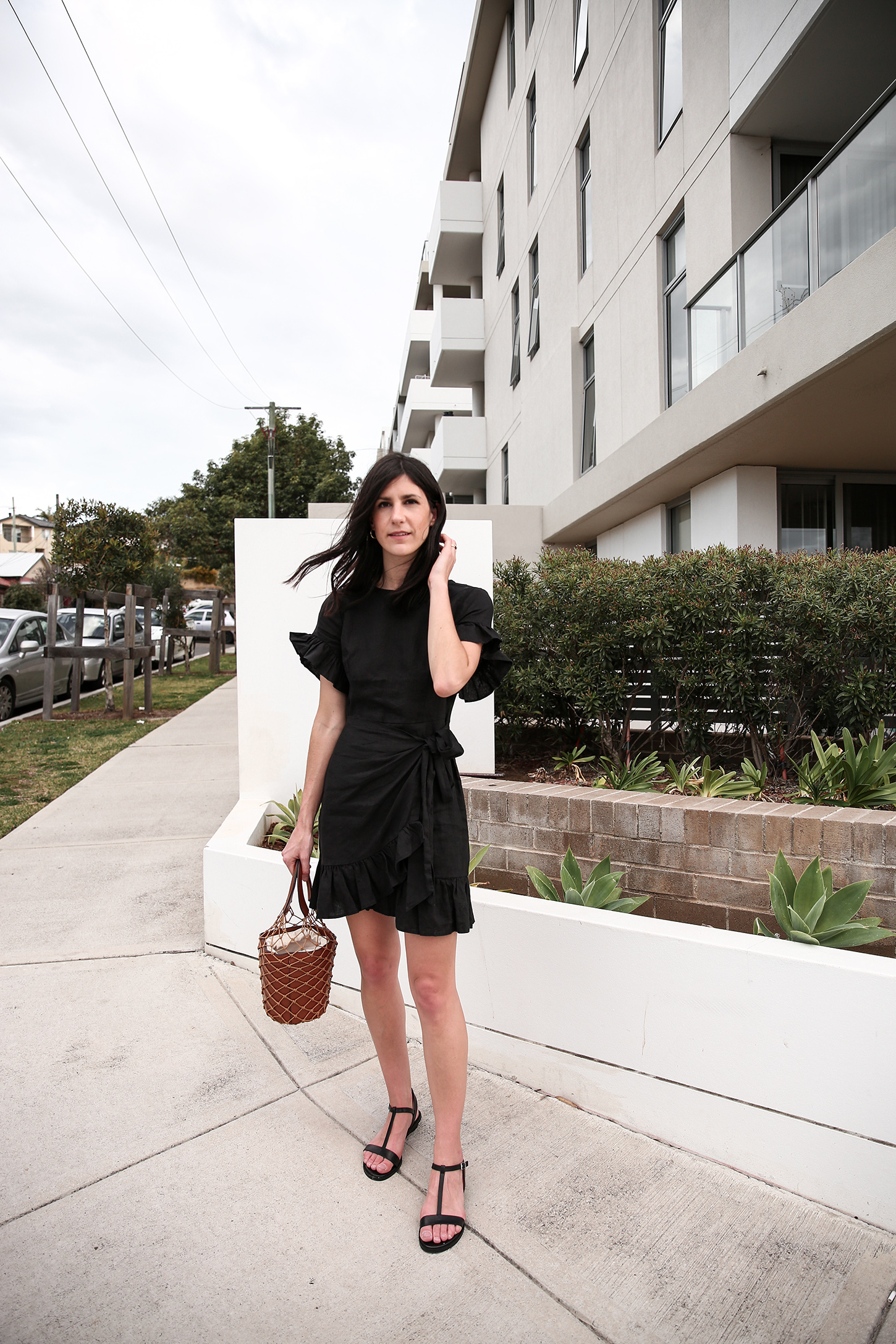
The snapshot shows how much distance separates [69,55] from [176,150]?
296 cm

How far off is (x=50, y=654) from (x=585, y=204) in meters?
10.2

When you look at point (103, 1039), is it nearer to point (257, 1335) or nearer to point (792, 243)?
point (257, 1335)

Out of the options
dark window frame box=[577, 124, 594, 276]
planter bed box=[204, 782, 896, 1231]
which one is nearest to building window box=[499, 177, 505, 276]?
dark window frame box=[577, 124, 594, 276]

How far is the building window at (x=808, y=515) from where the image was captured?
334 inches

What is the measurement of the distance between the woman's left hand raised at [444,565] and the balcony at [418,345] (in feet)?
89.9

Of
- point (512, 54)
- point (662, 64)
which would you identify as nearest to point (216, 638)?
point (512, 54)

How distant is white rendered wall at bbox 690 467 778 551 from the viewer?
8.29m

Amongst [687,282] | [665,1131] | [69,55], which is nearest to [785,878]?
[665,1131]

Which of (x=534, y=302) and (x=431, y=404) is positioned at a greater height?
(x=431, y=404)

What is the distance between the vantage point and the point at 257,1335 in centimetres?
177

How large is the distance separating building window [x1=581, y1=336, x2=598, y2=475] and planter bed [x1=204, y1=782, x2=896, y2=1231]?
9.83 metres

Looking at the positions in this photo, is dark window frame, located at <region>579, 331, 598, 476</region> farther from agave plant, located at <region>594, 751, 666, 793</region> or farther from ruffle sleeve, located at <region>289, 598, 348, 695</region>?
ruffle sleeve, located at <region>289, 598, 348, 695</region>

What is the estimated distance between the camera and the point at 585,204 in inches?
484

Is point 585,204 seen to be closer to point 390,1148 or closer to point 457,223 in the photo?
point 457,223
